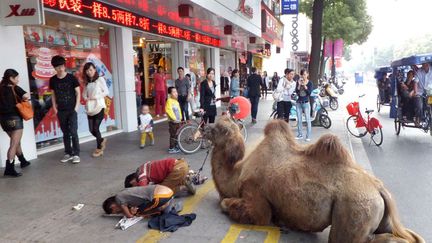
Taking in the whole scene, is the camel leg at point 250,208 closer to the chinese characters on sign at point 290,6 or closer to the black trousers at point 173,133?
the black trousers at point 173,133

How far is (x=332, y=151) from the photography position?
361 centimetres

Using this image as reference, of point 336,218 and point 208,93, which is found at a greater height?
point 208,93

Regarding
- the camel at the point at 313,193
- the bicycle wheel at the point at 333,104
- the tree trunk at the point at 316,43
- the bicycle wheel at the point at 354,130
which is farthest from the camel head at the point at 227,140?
the bicycle wheel at the point at 333,104

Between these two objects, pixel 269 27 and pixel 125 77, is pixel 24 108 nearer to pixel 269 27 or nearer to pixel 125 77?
pixel 125 77

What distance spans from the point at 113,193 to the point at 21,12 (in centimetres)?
363

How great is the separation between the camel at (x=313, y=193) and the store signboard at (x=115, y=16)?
5.66 m

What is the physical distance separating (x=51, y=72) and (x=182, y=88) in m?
3.56

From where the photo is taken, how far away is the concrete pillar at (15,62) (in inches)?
270

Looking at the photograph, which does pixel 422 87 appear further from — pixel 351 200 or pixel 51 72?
pixel 51 72

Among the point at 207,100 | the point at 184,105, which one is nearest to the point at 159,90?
the point at 184,105

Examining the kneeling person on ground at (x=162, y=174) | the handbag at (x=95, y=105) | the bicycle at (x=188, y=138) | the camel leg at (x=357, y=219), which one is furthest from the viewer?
the bicycle at (x=188, y=138)

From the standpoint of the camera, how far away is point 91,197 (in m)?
5.34

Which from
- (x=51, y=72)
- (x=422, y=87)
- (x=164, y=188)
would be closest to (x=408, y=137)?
(x=422, y=87)

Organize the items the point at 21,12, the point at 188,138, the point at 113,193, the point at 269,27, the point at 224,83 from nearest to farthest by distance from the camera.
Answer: the point at 113,193, the point at 21,12, the point at 188,138, the point at 224,83, the point at 269,27
